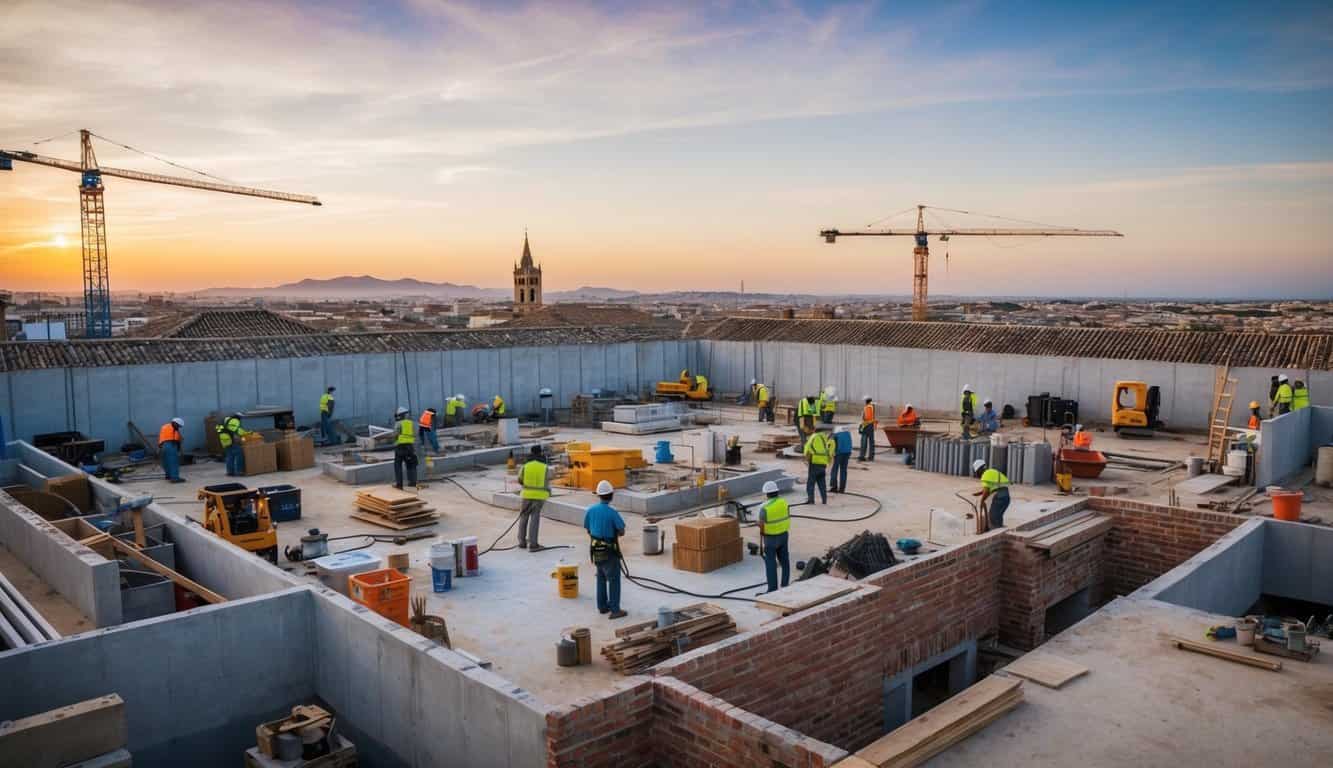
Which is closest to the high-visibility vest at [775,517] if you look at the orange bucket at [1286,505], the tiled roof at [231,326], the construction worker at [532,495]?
the construction worker at [532,495]

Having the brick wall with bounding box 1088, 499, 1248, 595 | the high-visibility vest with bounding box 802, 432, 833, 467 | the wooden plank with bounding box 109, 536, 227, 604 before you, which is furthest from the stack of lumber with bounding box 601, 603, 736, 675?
the high-visibility vest with bounding box 802, 432, 833, 467

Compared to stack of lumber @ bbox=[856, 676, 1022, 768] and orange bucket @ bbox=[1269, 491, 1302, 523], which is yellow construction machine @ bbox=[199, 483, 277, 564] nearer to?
stack of lumber @ bbox=[856, 676, 1022, 768]

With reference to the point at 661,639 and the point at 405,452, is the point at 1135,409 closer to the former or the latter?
the point at 405,452

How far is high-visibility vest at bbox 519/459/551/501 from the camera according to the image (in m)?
14.4

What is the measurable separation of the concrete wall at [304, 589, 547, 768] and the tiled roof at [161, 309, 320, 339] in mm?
31017

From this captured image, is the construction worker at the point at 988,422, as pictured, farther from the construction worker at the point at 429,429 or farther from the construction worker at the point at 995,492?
the construction worker at the point at 429,429

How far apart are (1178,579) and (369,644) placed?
9.03 meters

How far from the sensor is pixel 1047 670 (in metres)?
8.49

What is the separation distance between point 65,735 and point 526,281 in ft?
330

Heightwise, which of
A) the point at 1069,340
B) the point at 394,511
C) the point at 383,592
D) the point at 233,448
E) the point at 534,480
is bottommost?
the point at 394,511

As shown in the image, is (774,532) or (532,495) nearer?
(774,532)

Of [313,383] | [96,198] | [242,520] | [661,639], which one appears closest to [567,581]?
[661,639]

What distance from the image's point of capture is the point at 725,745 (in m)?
6.94

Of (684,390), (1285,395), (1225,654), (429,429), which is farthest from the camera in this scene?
(684,390)
